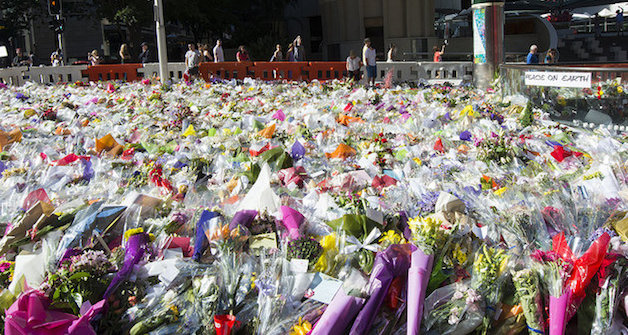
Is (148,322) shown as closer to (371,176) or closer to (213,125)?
(371,176)

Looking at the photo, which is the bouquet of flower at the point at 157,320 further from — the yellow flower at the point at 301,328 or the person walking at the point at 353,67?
the person walking at the point at 353,67

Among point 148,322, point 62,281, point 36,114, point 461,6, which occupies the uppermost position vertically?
point 461,6

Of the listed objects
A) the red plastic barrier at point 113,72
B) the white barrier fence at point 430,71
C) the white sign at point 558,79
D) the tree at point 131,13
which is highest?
the tree at point 131,13

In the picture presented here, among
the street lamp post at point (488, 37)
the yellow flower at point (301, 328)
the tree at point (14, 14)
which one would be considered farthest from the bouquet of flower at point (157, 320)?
the tree at point (14, 14)

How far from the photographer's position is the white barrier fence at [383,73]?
14211 mm

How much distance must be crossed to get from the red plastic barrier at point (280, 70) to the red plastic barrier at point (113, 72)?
3.79 metres

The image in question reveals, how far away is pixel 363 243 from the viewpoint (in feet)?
9.02

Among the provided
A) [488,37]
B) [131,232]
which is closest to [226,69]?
[488,37]

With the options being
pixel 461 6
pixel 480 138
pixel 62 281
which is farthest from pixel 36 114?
pixel 461 6

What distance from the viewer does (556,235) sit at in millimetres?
2775

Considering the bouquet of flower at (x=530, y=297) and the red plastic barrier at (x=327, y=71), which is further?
the red plastic barrier at (x=327, y=71)

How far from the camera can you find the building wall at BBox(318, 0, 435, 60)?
3023cm

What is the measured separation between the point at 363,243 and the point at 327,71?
13289 mm

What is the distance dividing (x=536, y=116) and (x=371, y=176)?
3833mm
